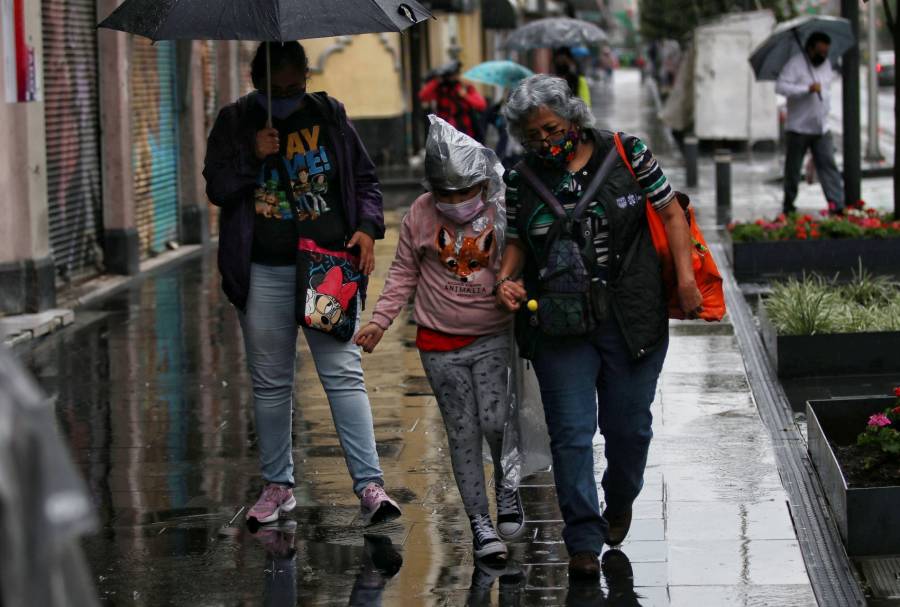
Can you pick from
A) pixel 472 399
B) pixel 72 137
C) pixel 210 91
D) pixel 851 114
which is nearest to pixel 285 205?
pixel 472 399

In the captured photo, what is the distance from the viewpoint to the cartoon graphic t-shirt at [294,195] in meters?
5.99

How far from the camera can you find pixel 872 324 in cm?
898

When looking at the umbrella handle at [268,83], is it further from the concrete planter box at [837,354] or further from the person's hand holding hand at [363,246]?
the concrete planter box at [837,354]

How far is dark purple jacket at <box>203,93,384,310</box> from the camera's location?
19.5 feet

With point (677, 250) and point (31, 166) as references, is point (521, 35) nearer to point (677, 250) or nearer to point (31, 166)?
point (31, 166)

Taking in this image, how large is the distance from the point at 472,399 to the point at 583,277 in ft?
2.30

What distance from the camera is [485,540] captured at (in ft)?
18.4

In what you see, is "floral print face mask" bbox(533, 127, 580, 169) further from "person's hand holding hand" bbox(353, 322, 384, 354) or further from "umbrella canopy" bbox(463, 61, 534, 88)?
"umbrella canopy" bbox(463, 61, 534, 88)

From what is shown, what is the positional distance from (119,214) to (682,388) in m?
6.90

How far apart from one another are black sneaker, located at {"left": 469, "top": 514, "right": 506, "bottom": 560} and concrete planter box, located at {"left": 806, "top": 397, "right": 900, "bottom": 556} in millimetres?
1197

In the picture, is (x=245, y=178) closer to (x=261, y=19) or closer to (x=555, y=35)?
(x=261, y=19)

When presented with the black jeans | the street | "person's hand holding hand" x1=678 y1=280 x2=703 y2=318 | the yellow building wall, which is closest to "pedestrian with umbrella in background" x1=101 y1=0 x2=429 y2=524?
"person's hand holding hand" x1=678 y1=280 x2=703 y2=318

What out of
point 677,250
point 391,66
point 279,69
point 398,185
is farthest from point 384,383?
point 391,66

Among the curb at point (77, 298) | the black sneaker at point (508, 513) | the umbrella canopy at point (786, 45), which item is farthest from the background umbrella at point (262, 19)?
the umbrella canopy at point (786, 45)
